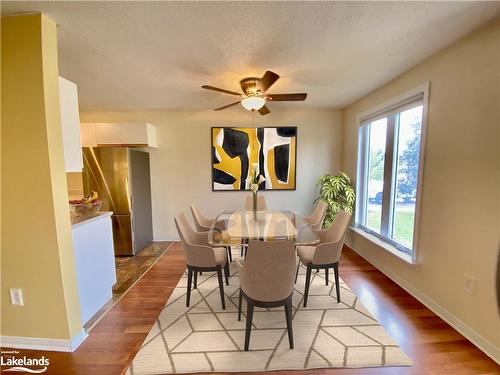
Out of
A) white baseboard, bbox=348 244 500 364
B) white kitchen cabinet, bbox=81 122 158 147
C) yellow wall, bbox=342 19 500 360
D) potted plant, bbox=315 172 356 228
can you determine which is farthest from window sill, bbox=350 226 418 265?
white kitchen cabinet, bbox=81 122 158 147

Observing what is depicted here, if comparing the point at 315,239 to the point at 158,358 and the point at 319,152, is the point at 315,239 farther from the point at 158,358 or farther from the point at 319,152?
the point at 319,152

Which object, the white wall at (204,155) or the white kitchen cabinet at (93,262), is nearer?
the white kitchen cabinet at (93,262)

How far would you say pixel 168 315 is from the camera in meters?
2.12

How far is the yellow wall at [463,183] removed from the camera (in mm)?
1659

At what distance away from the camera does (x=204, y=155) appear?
4156 millimetres

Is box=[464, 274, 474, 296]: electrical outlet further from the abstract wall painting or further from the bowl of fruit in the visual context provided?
the bowl of fruit

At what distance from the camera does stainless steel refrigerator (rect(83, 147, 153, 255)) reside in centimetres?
347

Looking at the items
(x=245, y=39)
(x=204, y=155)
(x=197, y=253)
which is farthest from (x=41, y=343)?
(x=204, y=155)

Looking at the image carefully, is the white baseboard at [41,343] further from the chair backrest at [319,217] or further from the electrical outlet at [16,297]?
the chair backrest at [319,217]

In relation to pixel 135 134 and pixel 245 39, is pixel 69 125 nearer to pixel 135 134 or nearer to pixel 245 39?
pixel 245 39

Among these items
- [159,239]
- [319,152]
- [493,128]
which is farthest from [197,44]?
[159,239]

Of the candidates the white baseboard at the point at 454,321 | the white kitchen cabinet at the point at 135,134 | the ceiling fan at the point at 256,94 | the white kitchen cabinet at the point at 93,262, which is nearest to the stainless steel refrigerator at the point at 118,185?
the white kitchen cabinet at the point at 135,134

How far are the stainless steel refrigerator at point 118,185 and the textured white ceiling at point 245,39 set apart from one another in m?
0.99

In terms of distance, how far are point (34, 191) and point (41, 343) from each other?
1.22 metres
